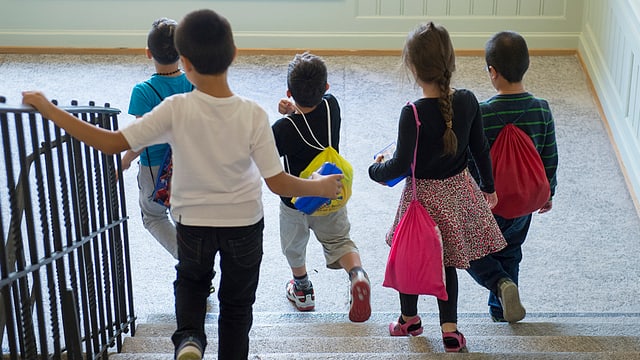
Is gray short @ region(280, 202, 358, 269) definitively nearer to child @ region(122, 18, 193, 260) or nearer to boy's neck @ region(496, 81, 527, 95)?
child @ region(122, 18, 193, 260)

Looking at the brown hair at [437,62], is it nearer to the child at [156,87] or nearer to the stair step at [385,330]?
the child at [156,87]

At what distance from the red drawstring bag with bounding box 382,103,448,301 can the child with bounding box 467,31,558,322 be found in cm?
38

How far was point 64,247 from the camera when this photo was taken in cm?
271

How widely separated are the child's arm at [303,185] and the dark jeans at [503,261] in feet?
3.00

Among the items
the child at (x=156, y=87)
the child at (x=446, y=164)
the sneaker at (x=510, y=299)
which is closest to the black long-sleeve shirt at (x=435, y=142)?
the child at (x=446, y=164)

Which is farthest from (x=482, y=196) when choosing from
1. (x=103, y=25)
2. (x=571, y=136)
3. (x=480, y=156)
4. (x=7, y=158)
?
(x=103, y=25)

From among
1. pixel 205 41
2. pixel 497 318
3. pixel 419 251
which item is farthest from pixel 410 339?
pixel 205 41

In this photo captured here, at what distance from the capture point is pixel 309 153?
122 inches

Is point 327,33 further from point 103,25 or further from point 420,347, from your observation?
point 420,347

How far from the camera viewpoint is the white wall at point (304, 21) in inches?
259

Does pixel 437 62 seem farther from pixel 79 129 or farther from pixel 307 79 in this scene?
pixel 79 129

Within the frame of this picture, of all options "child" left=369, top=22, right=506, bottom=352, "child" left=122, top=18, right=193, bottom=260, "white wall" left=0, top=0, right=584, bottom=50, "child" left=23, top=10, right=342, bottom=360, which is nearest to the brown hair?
"child" left=369, top=22, right=506, bottom=352

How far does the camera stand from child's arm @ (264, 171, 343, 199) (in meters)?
2.47

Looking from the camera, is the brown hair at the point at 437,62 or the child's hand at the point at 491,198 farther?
the child's hand at the point at 491,198
